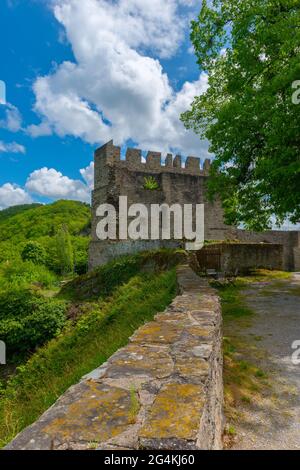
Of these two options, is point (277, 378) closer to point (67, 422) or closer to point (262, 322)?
point (262, 322)

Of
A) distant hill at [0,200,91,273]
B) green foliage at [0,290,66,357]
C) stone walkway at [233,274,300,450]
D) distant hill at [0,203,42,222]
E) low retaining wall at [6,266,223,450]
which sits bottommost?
green foliage at [0,290,66,357]

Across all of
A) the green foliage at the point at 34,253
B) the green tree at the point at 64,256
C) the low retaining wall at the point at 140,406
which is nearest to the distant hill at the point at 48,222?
the green foliage at the point at 34,253

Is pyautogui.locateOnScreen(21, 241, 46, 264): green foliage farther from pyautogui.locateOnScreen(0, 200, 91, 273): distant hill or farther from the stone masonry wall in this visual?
the stone masonry wall

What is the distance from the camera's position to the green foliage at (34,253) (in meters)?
38.6

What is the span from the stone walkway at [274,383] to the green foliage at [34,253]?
33.5m

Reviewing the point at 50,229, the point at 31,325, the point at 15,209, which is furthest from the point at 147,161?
the point at 15,209

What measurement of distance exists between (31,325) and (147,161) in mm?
15101

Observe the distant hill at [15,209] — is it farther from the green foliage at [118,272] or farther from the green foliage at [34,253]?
the green foliage at [118,272]

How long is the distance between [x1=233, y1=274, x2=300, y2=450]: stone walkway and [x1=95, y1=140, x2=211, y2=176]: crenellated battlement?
17.5m

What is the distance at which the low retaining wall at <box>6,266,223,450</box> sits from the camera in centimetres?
167

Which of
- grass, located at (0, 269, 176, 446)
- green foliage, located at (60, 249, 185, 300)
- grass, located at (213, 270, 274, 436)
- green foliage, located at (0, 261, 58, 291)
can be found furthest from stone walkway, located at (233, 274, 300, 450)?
green foliage, located at (0, 261, 58, 291)

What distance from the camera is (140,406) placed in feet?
6.66

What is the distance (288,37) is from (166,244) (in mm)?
10284

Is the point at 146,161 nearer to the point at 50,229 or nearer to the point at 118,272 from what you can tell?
the point at 118,272
